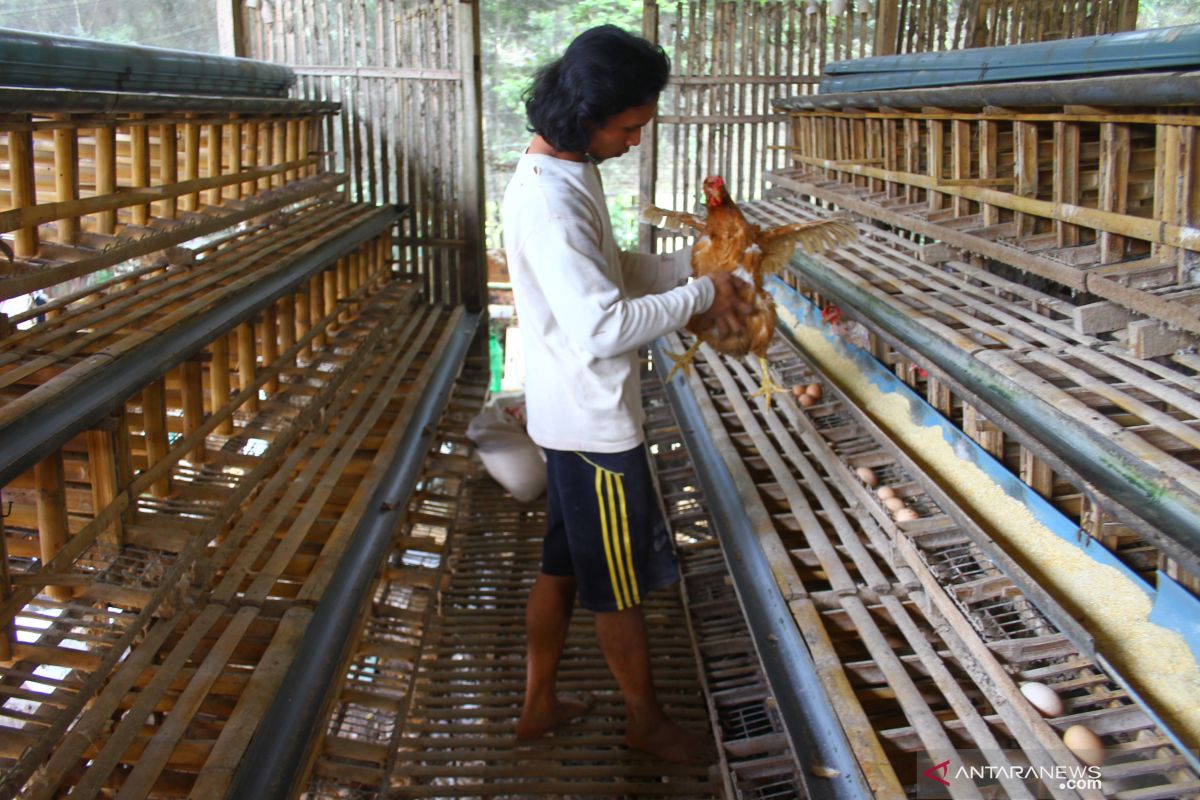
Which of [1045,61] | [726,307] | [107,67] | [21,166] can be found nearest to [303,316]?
[107,67]

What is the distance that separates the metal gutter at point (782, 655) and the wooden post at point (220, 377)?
5.60 ft

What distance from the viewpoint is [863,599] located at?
221 centimetres

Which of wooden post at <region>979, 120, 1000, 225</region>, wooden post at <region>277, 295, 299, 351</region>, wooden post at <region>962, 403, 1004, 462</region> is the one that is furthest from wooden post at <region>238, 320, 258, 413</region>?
wooden post at <region>979, 120, 1000, 225</region>

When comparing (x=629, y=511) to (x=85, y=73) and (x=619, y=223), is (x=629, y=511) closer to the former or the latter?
(x=85, y=73)

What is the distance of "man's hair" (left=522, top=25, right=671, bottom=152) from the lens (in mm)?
2021

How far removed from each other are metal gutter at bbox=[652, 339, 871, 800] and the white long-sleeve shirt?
497mm

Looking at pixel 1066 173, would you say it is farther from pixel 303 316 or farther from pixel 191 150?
pixel 303 316

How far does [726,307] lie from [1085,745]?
1.23 metres

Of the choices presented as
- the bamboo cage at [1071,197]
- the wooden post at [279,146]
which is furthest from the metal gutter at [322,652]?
the bamboo cage at [1071,197]

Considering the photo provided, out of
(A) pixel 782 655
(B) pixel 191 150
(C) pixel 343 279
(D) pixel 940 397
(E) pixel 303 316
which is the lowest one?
(A) pixel 782 655

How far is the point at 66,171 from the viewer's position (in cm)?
261

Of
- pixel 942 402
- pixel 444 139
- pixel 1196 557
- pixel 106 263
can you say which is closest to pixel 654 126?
pixel 444 139

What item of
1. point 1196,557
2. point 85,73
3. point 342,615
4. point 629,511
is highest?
point 85,73

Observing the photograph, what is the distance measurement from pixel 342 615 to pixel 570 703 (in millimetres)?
759
